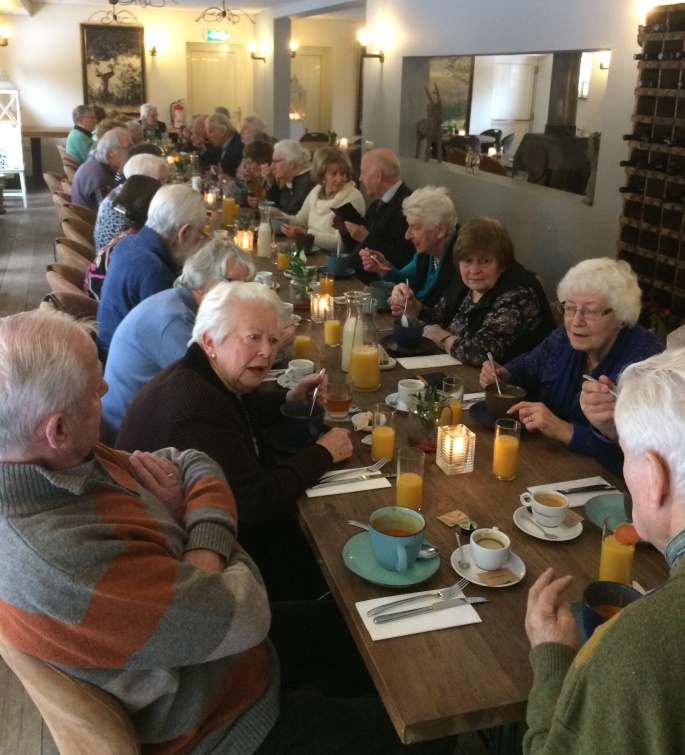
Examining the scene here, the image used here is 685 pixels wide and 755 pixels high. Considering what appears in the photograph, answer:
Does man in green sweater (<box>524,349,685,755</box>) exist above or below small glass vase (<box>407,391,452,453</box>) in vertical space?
above

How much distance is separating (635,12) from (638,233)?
119 centimetres

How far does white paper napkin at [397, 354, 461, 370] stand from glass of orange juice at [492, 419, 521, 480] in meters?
0.83

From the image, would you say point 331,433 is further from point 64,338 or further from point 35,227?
point 35,227

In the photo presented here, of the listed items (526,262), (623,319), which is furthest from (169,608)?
(526,262)

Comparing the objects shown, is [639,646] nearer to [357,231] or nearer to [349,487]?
[349,487]

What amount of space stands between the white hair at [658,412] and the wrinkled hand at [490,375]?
1290 millimetres

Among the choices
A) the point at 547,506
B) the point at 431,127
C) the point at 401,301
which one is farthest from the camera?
the point at 431,127

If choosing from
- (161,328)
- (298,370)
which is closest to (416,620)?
(298,370)

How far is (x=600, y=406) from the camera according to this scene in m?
2.03

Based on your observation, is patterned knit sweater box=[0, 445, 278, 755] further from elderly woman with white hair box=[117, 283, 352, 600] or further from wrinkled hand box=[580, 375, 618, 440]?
wrinkled hand box=[580, 375, 618, 440]

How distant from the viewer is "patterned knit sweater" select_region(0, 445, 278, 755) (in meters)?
1.15

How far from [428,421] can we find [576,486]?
0.43 meters

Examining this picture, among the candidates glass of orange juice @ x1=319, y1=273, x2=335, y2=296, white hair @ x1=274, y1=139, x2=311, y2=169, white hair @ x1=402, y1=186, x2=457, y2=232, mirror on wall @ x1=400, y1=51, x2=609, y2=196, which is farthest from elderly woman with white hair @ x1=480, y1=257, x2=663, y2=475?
white hair @ x1=274, y1=139, x2=311, y2=169

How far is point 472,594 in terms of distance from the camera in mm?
1510
